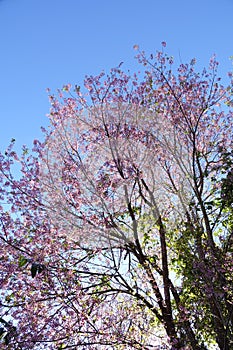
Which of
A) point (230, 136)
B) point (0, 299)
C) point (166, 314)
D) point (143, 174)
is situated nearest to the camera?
point (0, 299)

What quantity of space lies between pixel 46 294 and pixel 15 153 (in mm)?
2232

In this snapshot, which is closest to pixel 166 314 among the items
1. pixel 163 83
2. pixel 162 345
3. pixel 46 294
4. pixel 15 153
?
pixel 162 345

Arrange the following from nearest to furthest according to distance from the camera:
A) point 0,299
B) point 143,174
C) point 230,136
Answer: point 0,299
point 143,174
point 230,136

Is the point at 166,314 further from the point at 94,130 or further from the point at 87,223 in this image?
the point at 94,130

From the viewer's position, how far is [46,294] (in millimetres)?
5215

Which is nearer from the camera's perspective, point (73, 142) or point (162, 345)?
point (162, 345)

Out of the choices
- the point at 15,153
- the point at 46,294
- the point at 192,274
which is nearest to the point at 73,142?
the point at 15,153

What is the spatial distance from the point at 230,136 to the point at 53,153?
10.5ft

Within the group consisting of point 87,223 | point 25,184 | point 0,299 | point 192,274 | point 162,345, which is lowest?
point 162,345

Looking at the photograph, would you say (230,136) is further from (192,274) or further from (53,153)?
(53,153)

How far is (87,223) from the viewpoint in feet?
17.9

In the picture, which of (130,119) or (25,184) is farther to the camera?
(130,119)

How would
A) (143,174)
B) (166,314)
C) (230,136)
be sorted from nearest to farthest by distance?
(166,314)
(143,174)
(230,136)

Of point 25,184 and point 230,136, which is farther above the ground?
point 230,136
